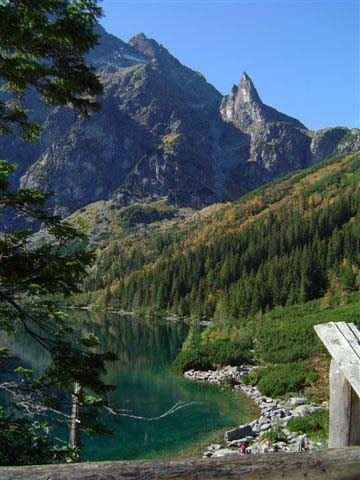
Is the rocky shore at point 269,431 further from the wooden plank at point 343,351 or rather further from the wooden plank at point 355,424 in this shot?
the wooden plank at point 343,351

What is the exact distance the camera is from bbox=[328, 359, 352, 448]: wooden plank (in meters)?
4.19

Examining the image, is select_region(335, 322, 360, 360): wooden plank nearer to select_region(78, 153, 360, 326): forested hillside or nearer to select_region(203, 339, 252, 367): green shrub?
select_region(203, 339, 252, 367): green shrub

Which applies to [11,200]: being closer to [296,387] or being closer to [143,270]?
[296,387]

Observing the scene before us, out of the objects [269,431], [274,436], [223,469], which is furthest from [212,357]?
[223,469]

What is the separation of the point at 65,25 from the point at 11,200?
2.96 metres

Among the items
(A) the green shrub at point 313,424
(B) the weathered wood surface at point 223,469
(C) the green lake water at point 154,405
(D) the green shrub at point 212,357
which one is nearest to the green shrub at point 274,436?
(A) the green shrub at point 313,424

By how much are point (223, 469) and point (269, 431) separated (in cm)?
2212

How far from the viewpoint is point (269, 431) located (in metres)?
23.1

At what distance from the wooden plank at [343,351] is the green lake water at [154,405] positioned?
450cm

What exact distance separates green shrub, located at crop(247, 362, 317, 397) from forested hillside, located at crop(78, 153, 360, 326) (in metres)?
28.0

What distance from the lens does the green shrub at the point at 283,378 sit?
32969mm

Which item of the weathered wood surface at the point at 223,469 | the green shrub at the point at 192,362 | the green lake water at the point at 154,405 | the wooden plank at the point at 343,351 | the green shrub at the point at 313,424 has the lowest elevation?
the green lake water at the point at 154,405

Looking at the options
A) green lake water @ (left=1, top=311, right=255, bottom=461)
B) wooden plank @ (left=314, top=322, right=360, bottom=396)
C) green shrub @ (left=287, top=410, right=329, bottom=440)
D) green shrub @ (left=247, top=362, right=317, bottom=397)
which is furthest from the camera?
green shrub @ (left=247, top=362, right=317, bottom=397)

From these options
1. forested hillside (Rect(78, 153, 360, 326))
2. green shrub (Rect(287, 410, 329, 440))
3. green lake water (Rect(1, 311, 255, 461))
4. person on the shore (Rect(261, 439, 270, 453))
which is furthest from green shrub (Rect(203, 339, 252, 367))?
person on the shore (Rect(261, 439, 270, 453))
